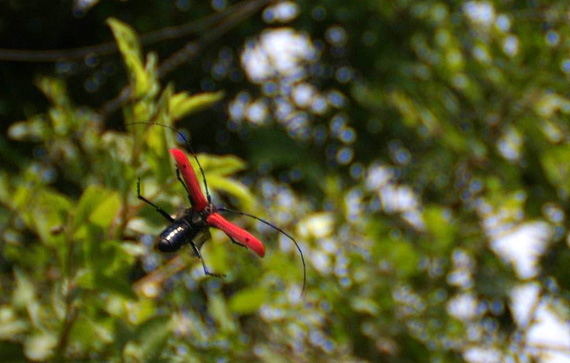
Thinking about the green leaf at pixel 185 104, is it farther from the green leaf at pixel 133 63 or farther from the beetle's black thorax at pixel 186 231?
the beetle's black thorax at pixel 186 231

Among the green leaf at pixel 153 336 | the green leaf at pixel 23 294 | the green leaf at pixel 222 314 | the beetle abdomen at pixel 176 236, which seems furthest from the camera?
the green leaf at pixel 222 314

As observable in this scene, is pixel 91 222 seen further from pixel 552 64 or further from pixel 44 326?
pixel 552 64

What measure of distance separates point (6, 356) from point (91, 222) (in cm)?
43

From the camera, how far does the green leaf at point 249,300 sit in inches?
86.5

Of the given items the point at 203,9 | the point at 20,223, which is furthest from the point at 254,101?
the point at 20,223

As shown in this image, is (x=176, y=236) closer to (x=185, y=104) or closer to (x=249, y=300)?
(x=185, y=104)

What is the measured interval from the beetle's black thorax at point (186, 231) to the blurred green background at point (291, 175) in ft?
1.73

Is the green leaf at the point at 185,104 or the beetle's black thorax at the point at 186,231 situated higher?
the green leaf at the point at 185,104

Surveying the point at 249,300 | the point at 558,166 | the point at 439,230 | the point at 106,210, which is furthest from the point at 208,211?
the point at 558,166

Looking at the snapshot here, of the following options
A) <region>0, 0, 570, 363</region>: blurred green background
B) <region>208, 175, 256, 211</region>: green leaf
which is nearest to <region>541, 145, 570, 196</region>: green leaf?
<region>0, 0, 570, 363</region>: blurred green background

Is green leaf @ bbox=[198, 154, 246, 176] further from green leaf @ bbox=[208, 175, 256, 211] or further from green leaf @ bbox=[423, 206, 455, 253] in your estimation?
green leaf @ bbox=[423, 206, 455, 253]

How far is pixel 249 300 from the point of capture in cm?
220

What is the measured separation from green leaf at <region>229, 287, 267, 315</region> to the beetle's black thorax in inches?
47.0

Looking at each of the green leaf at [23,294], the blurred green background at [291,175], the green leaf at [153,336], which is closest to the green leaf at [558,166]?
the blurred green background at [291,175]
